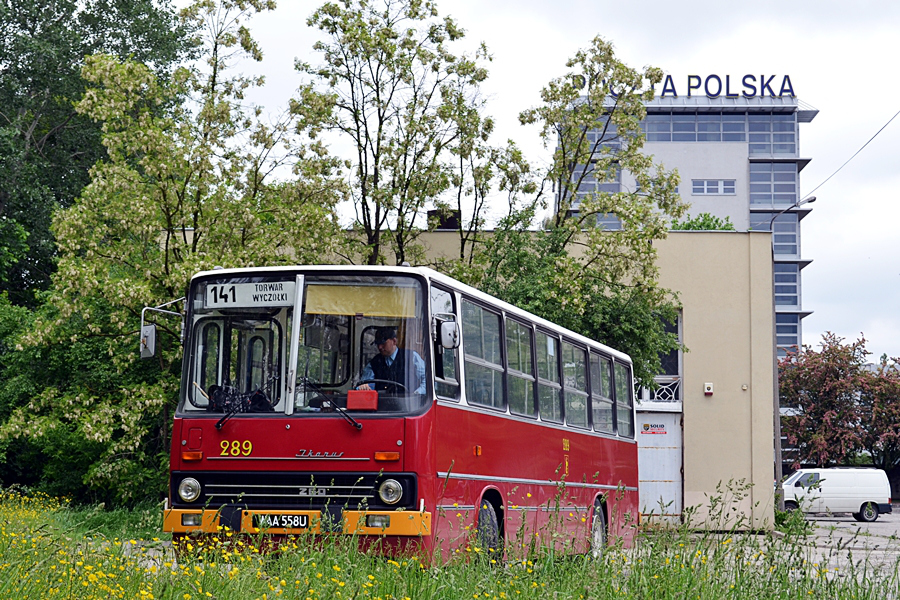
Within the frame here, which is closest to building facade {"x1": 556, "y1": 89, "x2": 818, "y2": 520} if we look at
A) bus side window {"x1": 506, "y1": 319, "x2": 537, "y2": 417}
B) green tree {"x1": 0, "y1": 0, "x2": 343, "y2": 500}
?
green tree {"x1": 0, "y1": 0, "x2": 343, "y2": 500}

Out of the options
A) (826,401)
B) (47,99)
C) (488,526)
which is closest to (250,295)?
(488,526)

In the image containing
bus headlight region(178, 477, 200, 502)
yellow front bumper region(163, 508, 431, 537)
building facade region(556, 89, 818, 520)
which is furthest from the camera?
building facade region(556, 89, 818, 520)

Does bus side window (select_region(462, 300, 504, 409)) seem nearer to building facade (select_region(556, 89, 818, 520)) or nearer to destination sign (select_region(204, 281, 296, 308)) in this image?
destination sign (select_region(204, 281, 296, 308))

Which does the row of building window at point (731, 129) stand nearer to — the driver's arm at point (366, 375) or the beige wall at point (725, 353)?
the beige wall at point (725, 353)

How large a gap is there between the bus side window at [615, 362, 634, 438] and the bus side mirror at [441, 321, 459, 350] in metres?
7.03

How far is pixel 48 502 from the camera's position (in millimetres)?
20562

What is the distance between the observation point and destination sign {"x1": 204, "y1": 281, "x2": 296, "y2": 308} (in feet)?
32.0

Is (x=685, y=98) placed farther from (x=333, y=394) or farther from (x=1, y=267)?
(x=333, y=394)

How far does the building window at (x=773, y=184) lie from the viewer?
91.0m

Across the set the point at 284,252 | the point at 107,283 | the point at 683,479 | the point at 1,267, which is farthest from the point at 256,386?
the point at 1,267

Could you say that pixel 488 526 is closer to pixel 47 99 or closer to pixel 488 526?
pixel 488 526

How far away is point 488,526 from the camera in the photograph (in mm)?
10305

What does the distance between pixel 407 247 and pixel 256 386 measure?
564 inches

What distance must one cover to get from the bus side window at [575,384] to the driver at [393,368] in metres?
4.30
